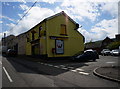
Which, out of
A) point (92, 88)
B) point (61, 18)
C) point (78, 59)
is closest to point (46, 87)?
point (92, 88)

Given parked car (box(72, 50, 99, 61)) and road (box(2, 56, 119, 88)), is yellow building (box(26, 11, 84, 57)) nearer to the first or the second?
parked car (box(72, 50, 99, 61))

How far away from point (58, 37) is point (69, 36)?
7.91 feet

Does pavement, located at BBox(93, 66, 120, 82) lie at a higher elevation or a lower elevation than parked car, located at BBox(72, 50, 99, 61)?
lower

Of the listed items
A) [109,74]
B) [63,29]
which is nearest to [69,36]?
[63,29]

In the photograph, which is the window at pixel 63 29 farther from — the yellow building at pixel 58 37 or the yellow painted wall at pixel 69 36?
the yellow painted wall at pixel 69 36

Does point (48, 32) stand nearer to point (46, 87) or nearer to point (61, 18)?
point (61, 18)

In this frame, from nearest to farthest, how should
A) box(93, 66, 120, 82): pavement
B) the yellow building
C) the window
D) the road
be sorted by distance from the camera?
the road < box(93, 66, 120, 82): pavement < the yellow building < the window

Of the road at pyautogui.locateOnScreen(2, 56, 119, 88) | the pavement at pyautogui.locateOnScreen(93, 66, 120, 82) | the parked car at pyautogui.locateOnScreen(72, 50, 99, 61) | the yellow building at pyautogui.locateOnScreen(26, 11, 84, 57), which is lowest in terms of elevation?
the road at pyautogui.locateOnScreen(2, 56, 119, 88)

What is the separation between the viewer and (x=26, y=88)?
6.06m

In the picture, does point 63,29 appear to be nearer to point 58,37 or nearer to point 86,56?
point 58,37

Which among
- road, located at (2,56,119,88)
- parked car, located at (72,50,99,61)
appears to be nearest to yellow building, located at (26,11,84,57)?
parked car, located at (72,50,99,61)

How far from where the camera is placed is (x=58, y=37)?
73.6 ft

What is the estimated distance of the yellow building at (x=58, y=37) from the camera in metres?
21.5

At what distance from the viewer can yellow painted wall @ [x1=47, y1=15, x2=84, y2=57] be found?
71.0ft
